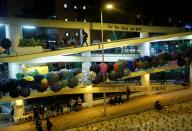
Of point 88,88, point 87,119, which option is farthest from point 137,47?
point 87,119

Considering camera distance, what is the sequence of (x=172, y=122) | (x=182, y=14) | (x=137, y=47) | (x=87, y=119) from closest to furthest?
(x=172, y=122)
(x=87, y=119)
(x=137, y=47)
(x=182, y=14)

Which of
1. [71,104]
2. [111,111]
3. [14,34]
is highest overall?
[14,34]

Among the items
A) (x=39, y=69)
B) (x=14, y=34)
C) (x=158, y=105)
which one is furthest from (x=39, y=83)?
(x=158, y=105)

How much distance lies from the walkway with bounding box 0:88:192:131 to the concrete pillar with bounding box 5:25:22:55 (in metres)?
6.88

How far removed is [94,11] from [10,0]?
42.7 feet

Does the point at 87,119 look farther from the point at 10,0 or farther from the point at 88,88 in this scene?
the point at 10,0

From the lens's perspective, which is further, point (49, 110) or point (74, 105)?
point (74, 105)

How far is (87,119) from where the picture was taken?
113 feet

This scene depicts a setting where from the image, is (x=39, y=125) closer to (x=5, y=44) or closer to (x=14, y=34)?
(x=5, y=44)

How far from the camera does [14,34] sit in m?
34.9

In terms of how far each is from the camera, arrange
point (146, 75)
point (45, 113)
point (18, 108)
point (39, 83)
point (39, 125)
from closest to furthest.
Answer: point (39, 125) → point (39, 83) → point (18, 108) → point (45, 113) → point (146, 75)

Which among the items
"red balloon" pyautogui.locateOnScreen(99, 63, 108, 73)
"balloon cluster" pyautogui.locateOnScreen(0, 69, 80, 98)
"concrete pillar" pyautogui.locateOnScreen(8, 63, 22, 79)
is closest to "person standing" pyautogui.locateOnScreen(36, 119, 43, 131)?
"balloon cluster" pyautogui.locateOnScreen(0, 69, 80, 98)

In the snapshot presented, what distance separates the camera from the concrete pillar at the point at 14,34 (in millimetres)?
34750

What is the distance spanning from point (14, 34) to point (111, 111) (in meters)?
11.3
